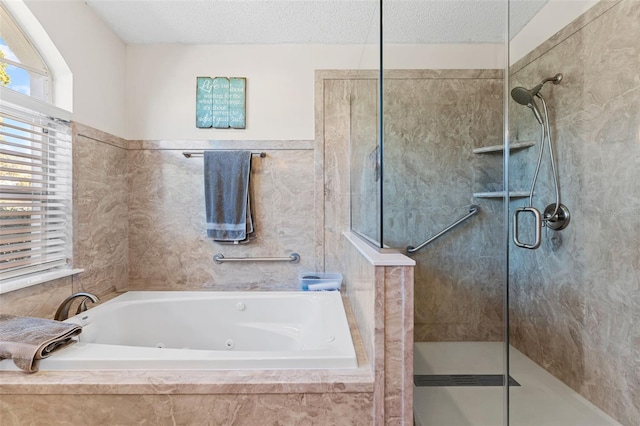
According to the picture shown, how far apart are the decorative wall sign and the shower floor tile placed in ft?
6.45

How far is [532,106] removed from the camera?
167cm

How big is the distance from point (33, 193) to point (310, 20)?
6.17 ft

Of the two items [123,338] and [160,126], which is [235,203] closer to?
[160,126]

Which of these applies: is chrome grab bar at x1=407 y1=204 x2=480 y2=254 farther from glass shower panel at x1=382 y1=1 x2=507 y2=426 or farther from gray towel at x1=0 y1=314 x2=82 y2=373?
gray towel at x1=0 y1=314 x2=82 y2=373

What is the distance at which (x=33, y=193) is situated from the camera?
5.12 feet

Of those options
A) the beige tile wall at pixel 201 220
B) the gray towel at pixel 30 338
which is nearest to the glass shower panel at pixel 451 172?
the beige tile wall at pixel 201 220

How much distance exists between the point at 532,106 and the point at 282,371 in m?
1.88

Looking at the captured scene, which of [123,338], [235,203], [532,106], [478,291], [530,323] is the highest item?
[532,106]

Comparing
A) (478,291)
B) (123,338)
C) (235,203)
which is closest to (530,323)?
(478,291)

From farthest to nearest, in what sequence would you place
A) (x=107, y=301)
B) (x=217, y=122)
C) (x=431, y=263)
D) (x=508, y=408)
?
(x=217, y=122) → (x=431, y=263) → (x=107, y=301) → (x=508, y=408)

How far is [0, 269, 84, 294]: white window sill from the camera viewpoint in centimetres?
137

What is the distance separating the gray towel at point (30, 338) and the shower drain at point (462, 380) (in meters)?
1.65

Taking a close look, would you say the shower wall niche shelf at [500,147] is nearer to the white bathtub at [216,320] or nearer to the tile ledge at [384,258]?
the tile ledge at [384,258]

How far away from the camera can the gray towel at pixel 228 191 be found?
2.13 m
